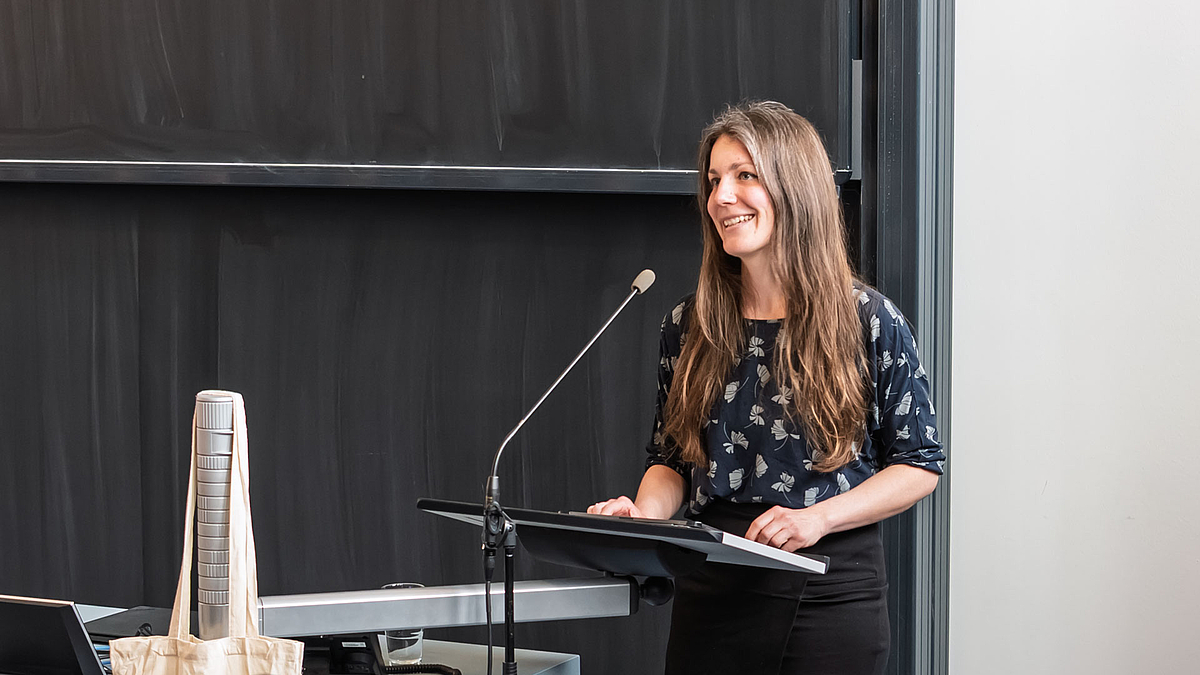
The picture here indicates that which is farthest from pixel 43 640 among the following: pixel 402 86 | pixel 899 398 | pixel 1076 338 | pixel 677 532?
pixel 1076 338

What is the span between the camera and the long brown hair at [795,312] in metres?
1.61

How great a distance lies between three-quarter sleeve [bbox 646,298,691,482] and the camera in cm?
182

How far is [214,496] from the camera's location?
3.56 ft

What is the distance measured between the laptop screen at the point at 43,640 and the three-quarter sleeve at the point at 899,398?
1.15 meters

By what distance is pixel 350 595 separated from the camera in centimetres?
130

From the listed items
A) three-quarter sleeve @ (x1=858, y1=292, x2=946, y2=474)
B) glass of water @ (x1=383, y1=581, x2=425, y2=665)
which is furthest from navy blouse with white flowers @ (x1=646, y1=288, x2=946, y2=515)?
glass of water @ (x1=383, y1=581, x2=425, y2=665)

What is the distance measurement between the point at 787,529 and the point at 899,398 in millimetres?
310

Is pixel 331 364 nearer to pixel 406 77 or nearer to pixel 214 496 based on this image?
pixel 406 77

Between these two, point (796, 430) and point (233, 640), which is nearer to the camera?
point (233, 640)

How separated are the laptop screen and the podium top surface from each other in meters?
0.50

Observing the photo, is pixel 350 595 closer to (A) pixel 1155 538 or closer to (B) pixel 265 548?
(B) pixel 265 548

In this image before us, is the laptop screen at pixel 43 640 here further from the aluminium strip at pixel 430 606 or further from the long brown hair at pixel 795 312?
the long brown hair at pixel 795 312

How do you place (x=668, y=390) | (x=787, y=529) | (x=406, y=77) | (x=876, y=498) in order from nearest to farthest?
(x=787, y=529), (x=876, y=498), (x=668, y=390), (x=406, y=77)

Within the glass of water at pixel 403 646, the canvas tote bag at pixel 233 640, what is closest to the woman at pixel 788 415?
the glass of water at pixel 403 646
